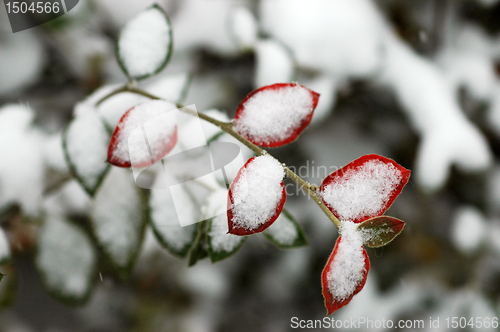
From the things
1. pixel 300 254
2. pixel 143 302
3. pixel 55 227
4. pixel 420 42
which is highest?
pixel 420 42

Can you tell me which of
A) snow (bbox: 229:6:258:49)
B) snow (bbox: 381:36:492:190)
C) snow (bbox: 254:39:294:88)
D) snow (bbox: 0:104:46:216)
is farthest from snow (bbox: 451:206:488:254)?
snow (bbox: 0:104:46:216)

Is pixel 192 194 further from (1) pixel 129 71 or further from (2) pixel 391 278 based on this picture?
(2) pixel 391 278

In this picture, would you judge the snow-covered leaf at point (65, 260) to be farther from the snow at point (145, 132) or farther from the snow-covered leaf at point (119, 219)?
the snow at point (145, 132)

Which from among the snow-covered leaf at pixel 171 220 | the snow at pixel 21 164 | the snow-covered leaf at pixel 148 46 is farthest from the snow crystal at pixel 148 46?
the snow at pixel 21 164

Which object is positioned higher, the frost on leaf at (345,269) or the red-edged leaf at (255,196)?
the red-edged leaf at (255,196)

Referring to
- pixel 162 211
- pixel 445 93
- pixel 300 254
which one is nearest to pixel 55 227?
pixel 162 211

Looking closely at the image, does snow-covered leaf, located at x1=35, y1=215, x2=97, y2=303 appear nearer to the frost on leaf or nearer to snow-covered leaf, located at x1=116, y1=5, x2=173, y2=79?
snow-covered leaf, located at x1=116, y1=5, x2=173, y2=79
